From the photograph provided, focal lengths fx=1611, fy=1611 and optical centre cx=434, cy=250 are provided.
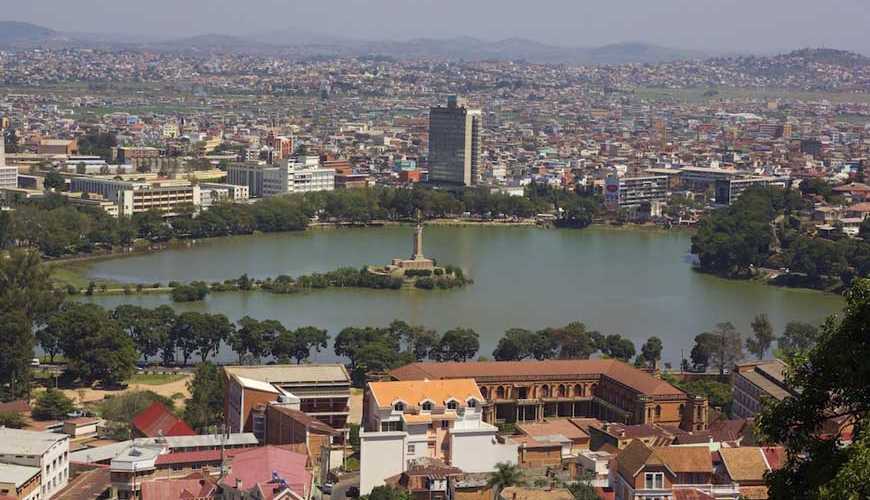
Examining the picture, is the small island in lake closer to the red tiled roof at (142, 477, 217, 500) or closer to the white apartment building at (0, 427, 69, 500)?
the white apartment building at (0, 427, 69, 500)

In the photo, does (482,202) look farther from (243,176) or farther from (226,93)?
(226,93)

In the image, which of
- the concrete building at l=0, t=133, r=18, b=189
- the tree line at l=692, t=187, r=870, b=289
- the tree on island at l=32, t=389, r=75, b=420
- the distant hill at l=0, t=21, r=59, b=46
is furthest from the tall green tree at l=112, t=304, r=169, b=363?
the distant hill at l=0, t=21, r=59, b=46

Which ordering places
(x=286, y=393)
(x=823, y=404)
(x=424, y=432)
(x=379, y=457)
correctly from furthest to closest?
(x=286, y=393), (x=424, y=432), (x=379, y=457), (x=823, y=404)

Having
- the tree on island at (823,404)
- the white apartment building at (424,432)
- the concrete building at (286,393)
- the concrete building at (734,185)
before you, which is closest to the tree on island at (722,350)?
the concrete building at (286,393)

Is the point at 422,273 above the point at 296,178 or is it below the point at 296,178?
below

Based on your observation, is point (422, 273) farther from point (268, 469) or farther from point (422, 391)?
point (268, 469)

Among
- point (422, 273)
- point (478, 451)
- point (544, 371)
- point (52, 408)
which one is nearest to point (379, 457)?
point (478, 451)

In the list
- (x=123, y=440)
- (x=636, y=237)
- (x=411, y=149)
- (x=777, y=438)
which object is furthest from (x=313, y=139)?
(x=777, y=438)
